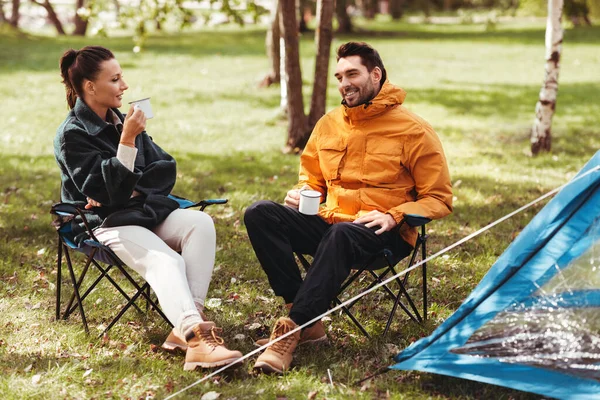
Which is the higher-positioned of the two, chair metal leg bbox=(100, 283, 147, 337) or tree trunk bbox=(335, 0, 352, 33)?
tree trunk bbox=(335, 0, 352, 33)

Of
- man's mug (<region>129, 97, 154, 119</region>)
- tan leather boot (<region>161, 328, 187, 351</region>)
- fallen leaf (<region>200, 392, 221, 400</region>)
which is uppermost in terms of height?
man's mug (<region>129, 97, 154, 119</region>)

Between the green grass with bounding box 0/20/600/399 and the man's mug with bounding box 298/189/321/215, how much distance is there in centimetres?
68

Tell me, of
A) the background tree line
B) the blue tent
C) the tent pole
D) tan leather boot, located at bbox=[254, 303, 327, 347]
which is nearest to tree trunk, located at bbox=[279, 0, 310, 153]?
the background tree line

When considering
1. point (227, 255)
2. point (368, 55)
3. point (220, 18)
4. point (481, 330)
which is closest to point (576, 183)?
point (481, 330)

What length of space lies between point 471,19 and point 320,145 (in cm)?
2696

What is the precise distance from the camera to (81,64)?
142 inches

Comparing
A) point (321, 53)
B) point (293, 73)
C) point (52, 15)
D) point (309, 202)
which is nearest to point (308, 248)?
point (309, 202)

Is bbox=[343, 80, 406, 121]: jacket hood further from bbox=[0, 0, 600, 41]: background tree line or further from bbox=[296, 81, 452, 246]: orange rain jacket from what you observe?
bbox=[0, 0, 600, 41]: background tree line

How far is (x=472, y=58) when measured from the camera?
1805cm

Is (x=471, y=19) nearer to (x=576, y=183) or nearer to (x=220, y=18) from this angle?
(x=220, y=18)

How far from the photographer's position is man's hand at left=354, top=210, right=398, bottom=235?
3.43 metres

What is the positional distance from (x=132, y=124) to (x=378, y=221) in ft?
4.02

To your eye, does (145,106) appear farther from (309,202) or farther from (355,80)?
(355,80)

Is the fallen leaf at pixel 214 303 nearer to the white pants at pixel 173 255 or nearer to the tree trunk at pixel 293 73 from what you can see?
the white pants at pixel 173 255
